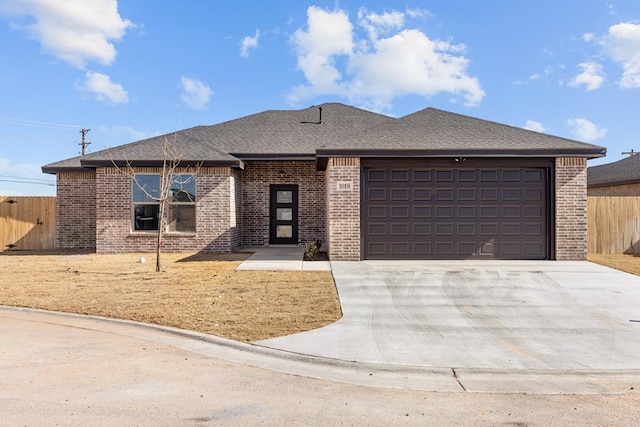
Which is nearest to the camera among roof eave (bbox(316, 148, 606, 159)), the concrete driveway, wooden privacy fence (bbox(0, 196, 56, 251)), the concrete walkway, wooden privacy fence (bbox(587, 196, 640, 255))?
the concrete driveway

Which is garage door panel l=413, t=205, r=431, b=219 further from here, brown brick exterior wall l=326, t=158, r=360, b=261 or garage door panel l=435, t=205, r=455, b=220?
brown brick exterior wall l=326, t=158, r=360, b=261

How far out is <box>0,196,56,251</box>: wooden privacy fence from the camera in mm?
18125

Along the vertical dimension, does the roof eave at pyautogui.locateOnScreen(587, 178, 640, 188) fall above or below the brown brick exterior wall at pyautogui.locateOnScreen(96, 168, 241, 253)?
above

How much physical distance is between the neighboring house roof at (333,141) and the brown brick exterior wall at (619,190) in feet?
33.4

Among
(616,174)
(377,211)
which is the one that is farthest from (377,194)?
(616,174)

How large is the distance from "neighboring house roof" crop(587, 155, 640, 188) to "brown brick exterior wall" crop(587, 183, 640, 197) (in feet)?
0.82

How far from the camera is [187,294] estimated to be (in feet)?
29.5

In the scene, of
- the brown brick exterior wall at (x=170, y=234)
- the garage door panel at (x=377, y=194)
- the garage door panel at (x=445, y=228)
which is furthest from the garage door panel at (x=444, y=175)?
the brown brick exterior wall at (x=170, y=234)

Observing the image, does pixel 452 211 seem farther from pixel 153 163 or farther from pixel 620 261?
pixel 153 163

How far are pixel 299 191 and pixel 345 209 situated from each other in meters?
5.22

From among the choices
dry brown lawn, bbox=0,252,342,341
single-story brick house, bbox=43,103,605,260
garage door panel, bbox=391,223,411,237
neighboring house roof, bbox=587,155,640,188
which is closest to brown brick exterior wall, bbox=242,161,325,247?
single-story brick house, bbox=43,103,605,260

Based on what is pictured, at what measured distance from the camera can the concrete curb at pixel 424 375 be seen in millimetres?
4746

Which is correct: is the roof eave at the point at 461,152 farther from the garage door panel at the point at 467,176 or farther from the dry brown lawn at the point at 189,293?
the dry brown lawn at the point at 189,293

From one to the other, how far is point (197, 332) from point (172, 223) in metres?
10.1
